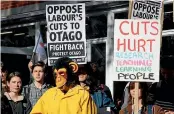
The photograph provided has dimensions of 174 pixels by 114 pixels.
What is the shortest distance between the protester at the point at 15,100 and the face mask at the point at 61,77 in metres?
0.99

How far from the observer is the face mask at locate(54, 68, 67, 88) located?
6.71 m

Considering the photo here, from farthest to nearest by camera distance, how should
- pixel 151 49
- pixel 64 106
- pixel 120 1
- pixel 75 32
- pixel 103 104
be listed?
pixel 120 1
pixel 75 32
pixel 103 104
pixel 151 49
pixel 64 106

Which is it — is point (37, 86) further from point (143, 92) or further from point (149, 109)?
point (149, 109)

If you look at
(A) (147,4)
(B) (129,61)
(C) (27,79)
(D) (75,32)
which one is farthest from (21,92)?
(C) (27,79)

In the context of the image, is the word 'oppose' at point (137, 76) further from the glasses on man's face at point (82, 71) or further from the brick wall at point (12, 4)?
the brick wall at point (12, 4)

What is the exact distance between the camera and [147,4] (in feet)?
25.7

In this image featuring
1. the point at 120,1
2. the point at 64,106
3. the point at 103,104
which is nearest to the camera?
the point at 64,106

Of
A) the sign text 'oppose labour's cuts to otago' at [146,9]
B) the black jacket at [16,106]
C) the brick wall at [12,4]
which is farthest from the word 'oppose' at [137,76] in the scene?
the brick wall at [12,4]

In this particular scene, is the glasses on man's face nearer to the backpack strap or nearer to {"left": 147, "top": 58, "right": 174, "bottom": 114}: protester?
{"left": 147, "top": 58, "right": 174, "bottom": 114}: protester

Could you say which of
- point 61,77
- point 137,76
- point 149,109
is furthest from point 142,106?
point 61,77

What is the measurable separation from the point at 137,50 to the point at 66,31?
1.48 metres

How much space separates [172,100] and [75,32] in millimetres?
1847

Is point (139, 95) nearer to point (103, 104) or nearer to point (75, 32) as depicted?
point (103, 104)

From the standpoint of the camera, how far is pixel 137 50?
698 cm
